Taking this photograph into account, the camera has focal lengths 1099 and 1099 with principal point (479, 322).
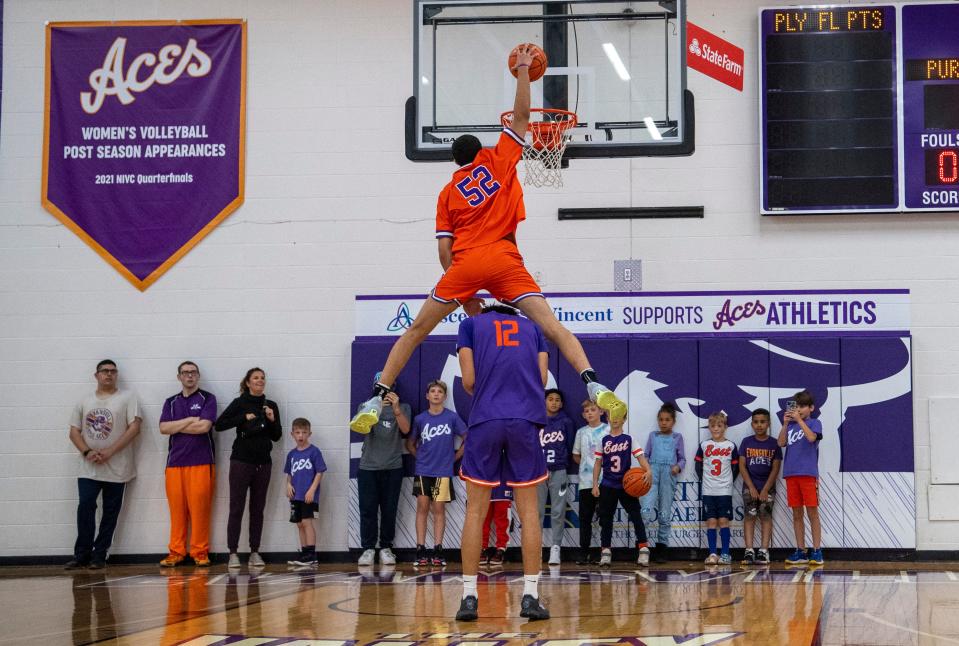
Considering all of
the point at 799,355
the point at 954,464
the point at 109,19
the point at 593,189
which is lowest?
the point at 954,464

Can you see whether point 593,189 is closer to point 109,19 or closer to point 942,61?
point 942,61

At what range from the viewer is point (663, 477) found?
37.9 feet

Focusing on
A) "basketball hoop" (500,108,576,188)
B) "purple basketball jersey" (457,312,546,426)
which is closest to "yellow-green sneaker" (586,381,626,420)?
"purple basketball jersey" (457,312,546,426)

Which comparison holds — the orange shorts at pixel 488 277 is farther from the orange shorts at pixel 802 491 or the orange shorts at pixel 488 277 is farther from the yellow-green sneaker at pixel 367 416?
the orange shorts at pixel 802 491

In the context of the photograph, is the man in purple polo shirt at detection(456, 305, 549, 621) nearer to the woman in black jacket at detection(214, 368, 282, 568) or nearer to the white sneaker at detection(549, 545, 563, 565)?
the white sneaker at detection(549, 545, 563, 565)

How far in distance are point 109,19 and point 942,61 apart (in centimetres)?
931

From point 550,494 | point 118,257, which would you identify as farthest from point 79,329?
point 550,494

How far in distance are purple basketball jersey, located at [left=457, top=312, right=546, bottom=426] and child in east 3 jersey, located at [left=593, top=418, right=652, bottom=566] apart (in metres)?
5.06

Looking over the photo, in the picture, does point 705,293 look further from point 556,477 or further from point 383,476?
point 383,476

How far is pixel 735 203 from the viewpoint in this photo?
1212 cm

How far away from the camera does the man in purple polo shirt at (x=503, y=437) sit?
6.14 meters

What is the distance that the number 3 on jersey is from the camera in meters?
6.52

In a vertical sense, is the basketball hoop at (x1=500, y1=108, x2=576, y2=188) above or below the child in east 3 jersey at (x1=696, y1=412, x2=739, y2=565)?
above

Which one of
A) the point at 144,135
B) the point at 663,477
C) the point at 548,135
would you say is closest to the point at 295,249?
the point at 144,135
